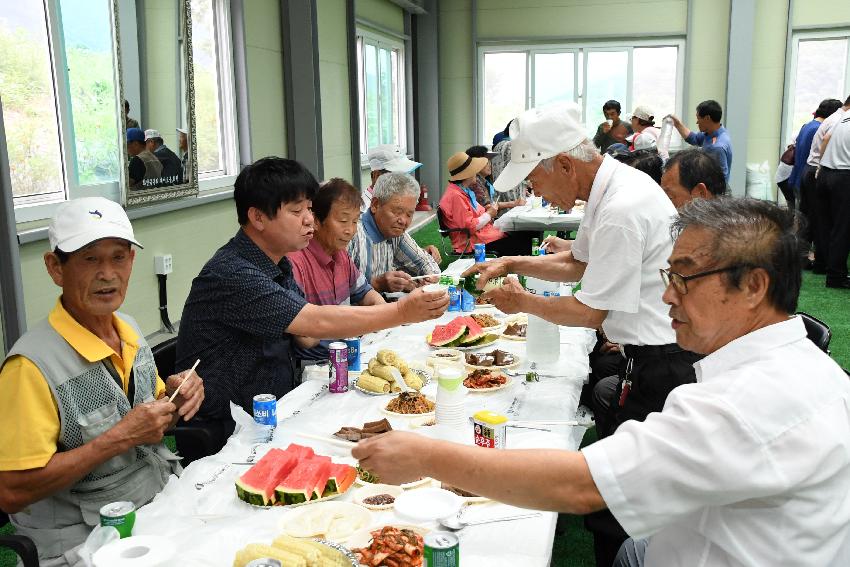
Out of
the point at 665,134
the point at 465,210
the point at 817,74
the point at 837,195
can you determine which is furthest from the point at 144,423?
the point at 817,74

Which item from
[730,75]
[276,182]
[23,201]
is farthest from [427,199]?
[276,182]

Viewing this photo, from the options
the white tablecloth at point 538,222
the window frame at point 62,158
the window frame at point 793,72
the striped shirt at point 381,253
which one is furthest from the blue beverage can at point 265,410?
the window frame at point 793,72

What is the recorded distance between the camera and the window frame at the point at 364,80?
33.7ft

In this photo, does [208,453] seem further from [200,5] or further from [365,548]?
[200,5]

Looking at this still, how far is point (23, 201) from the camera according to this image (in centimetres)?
385

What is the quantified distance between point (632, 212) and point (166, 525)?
67.0 inches

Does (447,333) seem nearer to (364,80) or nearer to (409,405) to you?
(409,405)

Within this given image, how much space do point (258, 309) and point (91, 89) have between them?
8.54 feet

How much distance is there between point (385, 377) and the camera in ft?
8.44

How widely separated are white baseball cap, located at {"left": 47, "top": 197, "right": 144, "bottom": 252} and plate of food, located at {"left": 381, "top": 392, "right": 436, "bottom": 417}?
3.18ft

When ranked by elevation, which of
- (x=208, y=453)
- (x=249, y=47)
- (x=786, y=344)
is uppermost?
(x=249, y=47)

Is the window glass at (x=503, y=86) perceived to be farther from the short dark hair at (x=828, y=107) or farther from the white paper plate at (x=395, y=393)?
the white paper plate at (x=395, y=393)

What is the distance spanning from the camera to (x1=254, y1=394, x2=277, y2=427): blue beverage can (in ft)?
7.00

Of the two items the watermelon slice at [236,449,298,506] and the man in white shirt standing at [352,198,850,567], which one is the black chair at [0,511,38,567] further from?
the man in white shirt standing at [352,198,850,567]
